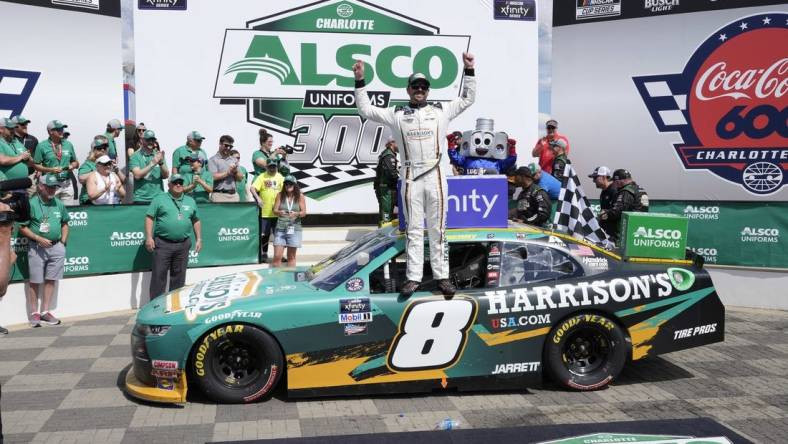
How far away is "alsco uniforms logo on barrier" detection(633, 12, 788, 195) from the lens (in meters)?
12.4

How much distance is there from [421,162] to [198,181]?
5.34m

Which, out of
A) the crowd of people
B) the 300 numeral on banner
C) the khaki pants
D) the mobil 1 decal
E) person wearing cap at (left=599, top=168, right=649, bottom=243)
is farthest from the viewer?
the mobil 1 decal

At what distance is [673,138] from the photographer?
1356 centimetres

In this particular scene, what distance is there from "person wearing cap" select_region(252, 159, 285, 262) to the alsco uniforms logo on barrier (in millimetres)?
7291

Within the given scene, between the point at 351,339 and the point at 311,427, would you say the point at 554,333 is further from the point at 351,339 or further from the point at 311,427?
the point at 311,427

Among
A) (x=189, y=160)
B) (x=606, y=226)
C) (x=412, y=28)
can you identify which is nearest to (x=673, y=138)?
(x=606, y=226)

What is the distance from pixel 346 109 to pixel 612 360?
8.56 metres

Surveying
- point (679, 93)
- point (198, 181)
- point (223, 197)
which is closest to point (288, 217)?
point (198, 181)

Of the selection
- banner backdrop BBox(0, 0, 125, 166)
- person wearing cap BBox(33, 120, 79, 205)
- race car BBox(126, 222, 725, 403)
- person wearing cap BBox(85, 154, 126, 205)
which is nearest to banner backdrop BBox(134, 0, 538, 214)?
banner backdrop BBox(0, 0, 125, 166)

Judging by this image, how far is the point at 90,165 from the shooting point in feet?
34.7

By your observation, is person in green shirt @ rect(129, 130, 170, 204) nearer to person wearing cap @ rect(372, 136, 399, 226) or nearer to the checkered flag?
person wearing cap @ rect(372, 136, 399, 226)

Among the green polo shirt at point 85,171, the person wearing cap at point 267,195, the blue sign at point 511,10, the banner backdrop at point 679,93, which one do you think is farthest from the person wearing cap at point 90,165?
the banner backdrop at point 679,93

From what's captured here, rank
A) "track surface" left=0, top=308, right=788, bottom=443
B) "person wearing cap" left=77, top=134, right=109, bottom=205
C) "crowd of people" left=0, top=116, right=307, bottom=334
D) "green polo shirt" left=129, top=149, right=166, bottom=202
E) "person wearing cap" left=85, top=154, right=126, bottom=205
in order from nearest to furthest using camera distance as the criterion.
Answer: "track surface" left=0, top=308, right=788, bottom=443
"crowd of people" left=0, top=116, right=307, bottom=334
"person wearing cap" left=85, top=154, right=126, bottom=205
"person wearing cap" left=77, top=134, right=109, bottom=205
"green polo shirt" left=129, top=149, right=166, bottom=202

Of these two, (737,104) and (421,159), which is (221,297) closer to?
(421,159)
